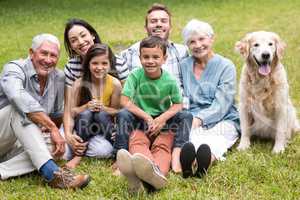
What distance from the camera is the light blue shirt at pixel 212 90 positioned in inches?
200

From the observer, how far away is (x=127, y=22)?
13.8 metres

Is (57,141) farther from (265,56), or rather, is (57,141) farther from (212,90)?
(265,56)

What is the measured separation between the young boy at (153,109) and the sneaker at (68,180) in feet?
1.80

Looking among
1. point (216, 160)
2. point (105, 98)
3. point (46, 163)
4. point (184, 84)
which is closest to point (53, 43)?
point (105, 98)

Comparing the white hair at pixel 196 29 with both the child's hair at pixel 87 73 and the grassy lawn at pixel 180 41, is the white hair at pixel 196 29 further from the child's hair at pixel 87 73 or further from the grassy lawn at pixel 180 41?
the grassy lawn at pixel 180 41

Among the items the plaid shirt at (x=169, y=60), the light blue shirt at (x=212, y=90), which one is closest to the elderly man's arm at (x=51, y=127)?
the plaid shirt at (x=169, y=60)

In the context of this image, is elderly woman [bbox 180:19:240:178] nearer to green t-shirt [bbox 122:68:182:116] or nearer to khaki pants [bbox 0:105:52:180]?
green t-shirt [bbox 122:68:182:116]

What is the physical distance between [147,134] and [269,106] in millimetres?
1268

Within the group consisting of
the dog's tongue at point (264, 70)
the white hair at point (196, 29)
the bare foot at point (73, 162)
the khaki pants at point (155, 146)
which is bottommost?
the bare foot at point (73, 162)

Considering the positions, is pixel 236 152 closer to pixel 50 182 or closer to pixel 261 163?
pixel 261 163

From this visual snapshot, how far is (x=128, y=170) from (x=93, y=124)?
115 centimetres

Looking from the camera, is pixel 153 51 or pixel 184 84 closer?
pixel 153 51

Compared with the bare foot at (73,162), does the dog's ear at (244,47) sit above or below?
above

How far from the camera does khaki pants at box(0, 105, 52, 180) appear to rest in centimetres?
414
